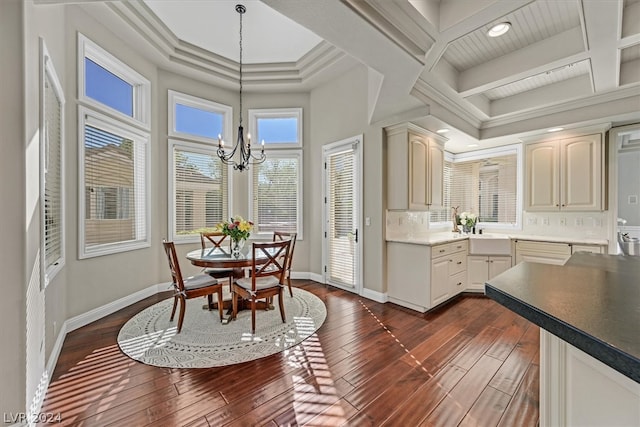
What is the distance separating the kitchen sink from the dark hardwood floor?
1.42 meters

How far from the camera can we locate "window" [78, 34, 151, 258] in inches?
120

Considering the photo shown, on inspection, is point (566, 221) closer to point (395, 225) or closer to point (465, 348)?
point (395, 225)

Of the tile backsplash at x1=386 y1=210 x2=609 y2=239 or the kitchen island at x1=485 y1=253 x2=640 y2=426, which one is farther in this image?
the tile backsplash at x1=386 y1=210 x2=609 y2=239

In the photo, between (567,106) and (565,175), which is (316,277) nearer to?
(565,175)

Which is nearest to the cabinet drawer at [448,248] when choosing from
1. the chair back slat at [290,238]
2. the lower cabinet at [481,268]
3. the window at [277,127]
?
the lower cabinet at [481,268]

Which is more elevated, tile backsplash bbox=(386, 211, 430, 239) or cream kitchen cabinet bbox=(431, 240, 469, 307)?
tile backsplash bbox=(386, 211, 430, 239)

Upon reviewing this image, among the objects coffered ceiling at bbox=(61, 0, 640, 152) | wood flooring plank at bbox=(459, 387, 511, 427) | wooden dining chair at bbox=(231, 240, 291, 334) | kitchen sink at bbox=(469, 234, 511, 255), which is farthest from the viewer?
kitchen sink at bbox=(469, 234, 511, 255)

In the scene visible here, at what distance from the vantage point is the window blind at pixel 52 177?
2.18 meters

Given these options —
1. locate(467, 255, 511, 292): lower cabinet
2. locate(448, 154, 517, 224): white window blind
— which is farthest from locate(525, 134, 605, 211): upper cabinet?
locate(467, 255, 511, 292): lower cabinet

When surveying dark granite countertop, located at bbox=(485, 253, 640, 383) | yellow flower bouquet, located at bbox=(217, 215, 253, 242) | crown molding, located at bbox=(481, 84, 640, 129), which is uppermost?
crown molding, located at bbox=(481, 84, 640, 129)

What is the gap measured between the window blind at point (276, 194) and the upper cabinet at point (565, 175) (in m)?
3.93

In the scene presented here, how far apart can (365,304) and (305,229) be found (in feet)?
6.06

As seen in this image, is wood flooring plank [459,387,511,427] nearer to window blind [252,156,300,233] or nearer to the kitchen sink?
the kitchen sink

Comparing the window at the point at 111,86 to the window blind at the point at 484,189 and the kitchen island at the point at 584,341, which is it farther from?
the window blind at the point at 484,189
